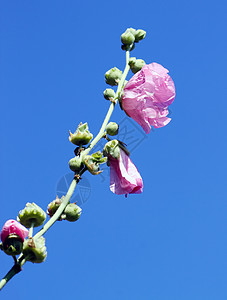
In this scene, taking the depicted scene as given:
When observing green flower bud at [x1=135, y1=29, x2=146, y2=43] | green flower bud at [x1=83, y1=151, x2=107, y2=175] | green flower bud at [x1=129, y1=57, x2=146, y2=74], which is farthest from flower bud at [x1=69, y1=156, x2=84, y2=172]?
green flower bud at [x1=135, y1=29, x2=146, y2=43]

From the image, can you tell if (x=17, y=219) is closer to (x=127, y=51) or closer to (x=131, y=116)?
(x=131, y=116)

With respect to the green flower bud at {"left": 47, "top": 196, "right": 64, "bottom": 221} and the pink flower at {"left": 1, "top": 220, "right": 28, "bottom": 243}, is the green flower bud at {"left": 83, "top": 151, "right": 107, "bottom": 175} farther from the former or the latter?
the pink flower at {"left": 1, "top": 220, "right": 28, "bottom": 243}

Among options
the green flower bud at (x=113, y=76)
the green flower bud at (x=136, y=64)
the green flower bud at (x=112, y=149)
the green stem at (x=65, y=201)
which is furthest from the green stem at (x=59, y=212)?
the green flower bud at (x=136, y=64)

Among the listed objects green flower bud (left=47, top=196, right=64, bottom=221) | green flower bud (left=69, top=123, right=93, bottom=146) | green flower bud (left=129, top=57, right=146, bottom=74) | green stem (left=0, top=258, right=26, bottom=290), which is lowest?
green stem (left=0, top=258, right=26, bottom=290)

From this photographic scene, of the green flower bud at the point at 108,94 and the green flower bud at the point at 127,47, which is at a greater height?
the green flower bud at the point at 127,47

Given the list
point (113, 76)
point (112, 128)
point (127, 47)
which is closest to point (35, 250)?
point (112, 128)

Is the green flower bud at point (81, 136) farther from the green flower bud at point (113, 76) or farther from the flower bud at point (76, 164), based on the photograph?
the green flower bud at point (113, 76)
